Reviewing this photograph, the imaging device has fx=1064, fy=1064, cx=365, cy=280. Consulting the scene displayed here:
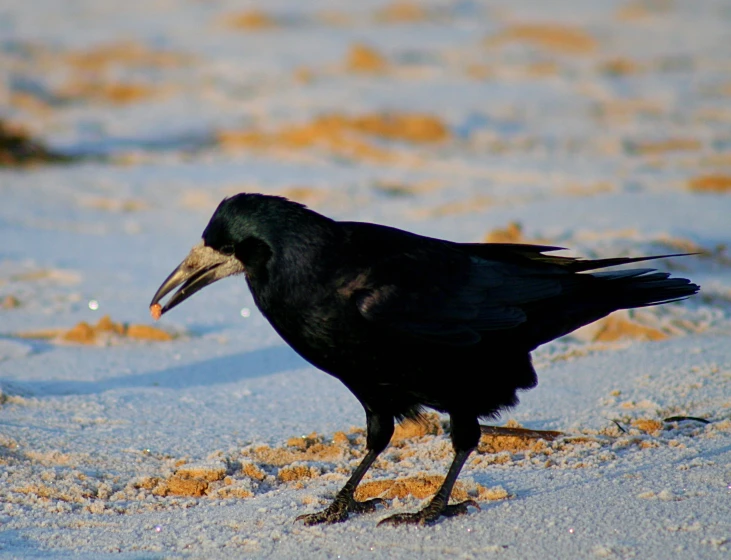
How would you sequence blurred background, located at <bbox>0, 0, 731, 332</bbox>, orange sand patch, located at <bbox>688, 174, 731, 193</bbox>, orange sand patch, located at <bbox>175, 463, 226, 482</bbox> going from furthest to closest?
1. orange sand patch, located at <bbox>688, 174, 731, 193</bbox>
2. blurred background, located at <bbox>0, 0, 731, 332</bbox>
3. orange sand patch, located at <bbox>175, 463, 226, 482</bbox>

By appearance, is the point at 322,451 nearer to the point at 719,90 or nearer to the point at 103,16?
the point at 719,90

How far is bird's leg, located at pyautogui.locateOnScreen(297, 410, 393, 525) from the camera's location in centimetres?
348

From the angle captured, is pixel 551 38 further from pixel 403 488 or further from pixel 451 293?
pixel 403 488

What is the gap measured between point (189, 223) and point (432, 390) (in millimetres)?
4794

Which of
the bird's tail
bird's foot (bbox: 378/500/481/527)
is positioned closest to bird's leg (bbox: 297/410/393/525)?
bird's foot (bbox: 378/500/481/527)

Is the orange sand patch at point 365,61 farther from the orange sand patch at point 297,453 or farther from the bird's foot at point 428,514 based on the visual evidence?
the bird's foot at point 428,514

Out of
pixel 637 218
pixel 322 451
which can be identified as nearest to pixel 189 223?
pixel 637 218

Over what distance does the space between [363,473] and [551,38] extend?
→ 1362cm

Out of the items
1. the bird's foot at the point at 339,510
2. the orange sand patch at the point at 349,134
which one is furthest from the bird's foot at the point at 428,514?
the orange sand patch at the point at 349,134

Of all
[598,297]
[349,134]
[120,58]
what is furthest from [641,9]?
[598,297]

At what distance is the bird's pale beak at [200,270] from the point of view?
11.8 ft

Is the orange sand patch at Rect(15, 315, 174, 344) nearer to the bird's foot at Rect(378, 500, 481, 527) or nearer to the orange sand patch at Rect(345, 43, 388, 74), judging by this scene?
the bird's foot at Rect(378, 500, 481, 527)

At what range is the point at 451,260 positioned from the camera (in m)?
3.71

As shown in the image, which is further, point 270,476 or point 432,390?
point 270,476
